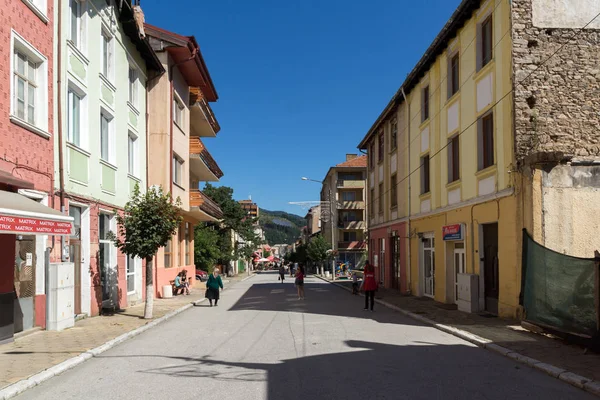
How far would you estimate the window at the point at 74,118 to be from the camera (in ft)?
49.2

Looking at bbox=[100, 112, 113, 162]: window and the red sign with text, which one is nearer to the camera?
the red sign with text

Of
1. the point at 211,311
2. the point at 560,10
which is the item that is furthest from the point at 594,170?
the point at 211,311

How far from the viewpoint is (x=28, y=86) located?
12.7 metres

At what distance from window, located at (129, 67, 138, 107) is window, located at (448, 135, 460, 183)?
11999mm

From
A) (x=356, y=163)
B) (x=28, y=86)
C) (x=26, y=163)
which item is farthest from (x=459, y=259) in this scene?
(x=356, y=163)

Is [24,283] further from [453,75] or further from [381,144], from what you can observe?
[381,144]

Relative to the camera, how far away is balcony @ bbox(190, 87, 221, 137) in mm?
29922

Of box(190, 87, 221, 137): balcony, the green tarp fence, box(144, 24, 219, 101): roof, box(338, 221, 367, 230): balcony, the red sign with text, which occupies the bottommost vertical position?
the green tarp fence

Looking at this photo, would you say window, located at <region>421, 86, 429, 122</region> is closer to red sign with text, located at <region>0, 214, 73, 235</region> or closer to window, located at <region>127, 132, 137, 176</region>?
window, located at <region>127, 132, 137, 176</region>

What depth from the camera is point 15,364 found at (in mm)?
8703

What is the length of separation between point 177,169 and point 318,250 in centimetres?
4022

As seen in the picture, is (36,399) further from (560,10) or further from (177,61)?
(177,61)

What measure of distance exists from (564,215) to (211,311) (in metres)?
11.4

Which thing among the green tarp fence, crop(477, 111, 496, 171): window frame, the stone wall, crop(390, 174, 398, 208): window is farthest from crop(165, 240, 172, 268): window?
the green tarp fence
